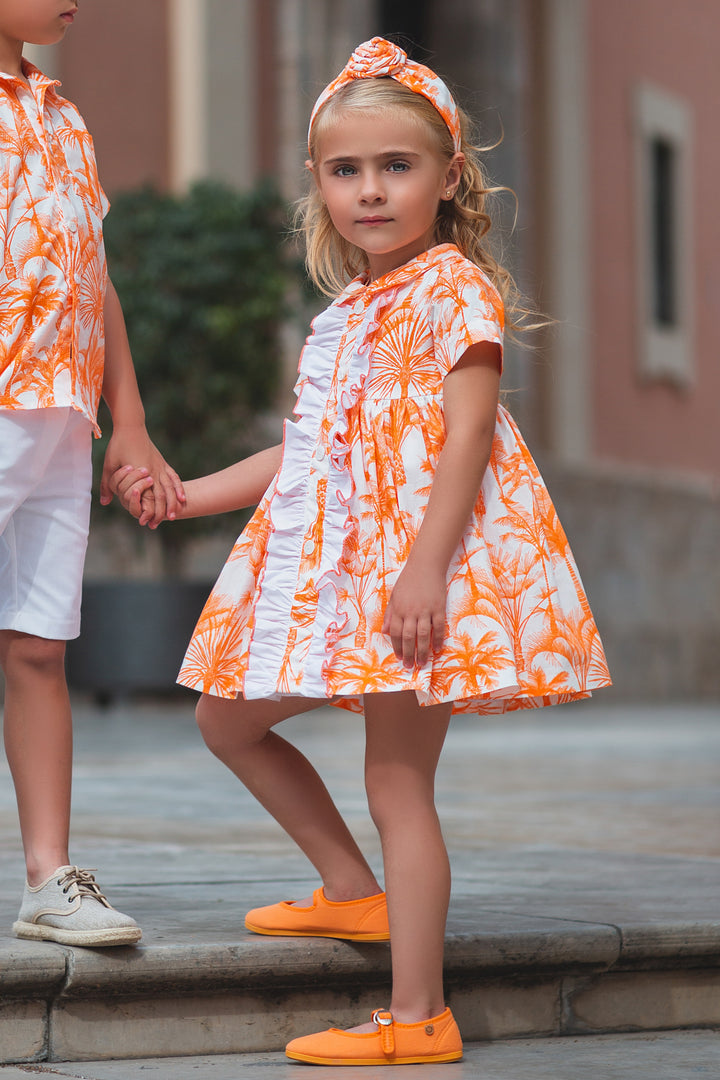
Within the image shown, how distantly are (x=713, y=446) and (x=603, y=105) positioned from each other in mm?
3234

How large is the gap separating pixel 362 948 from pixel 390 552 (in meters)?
0.62

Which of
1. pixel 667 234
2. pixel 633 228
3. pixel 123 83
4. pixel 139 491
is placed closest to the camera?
pixel 139 491

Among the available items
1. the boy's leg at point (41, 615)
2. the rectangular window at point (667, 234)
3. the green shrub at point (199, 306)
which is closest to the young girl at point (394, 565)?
the boy's leg at point (41, 615)

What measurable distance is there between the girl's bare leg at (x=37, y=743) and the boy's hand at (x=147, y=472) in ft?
0.94

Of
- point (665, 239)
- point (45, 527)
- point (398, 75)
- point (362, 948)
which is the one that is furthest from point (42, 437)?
point (665, 239)

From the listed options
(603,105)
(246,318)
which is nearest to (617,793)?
(246,318)

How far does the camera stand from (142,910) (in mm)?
2930

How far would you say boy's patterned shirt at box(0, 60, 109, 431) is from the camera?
2.59m

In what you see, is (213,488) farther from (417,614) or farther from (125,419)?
(417,614)

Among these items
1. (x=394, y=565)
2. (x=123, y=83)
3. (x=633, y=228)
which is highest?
(x=123, y=83)

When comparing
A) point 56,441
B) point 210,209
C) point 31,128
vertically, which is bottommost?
point 56,441

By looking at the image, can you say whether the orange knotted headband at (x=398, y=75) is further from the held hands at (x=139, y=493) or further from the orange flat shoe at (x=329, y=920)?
the orange flat shoe at (x=329, y=920)

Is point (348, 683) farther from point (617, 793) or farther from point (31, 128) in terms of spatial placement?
point (617, 793)

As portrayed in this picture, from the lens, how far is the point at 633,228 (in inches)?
566
